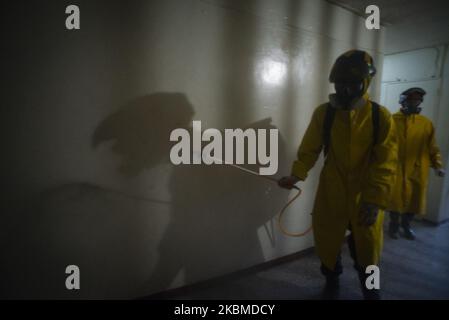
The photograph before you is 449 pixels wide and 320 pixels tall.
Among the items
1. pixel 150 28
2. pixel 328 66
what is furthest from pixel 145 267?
pixel 328 66

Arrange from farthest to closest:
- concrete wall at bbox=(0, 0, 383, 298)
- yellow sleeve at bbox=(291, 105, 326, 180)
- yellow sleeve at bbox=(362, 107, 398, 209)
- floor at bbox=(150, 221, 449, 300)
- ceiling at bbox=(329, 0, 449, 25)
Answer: ceiling at bbox=(329, 0, 449, 25), floor at bbox=(150, 221, 449, 300), yellow sleeve at bbox=(291, 105, 326, 180), yellow sleeve at bbox=(362, 107, 398, 209), concrete wall at bbox=(0, 0, 383, 298)

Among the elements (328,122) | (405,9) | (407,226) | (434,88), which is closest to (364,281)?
(328,122)

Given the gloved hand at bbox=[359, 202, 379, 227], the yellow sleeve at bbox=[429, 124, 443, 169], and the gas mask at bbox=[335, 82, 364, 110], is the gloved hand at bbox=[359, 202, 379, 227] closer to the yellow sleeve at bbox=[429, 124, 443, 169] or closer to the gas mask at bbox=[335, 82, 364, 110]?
the gas mask at bbox=[335, 82, 364, 110]

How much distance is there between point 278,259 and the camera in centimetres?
210

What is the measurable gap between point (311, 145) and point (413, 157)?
1.71m

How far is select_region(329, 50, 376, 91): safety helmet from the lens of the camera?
136 centimetres

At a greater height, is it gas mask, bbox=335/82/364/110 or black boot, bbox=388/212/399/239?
gas mask, bbox=335/82/364/110

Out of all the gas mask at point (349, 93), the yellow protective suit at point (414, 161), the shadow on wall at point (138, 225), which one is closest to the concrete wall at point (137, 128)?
the shadow on wall at point (138, 225)

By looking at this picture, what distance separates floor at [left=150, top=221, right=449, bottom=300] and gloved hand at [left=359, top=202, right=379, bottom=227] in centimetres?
68

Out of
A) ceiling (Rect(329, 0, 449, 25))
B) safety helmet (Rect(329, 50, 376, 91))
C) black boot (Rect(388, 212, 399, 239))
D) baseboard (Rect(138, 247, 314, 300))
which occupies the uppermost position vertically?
ceiling (Rect(329, 0, 449, 25))

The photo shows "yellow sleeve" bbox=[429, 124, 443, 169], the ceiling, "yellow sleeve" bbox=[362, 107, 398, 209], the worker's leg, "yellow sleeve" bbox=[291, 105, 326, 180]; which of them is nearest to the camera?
"yellow sleeve" bbox=[362, 107, 398, 209]

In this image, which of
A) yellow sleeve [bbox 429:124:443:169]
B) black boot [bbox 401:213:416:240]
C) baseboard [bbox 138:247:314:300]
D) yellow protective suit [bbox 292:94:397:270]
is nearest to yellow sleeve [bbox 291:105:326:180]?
yellow protective suit [bbox 292:94:397:270]

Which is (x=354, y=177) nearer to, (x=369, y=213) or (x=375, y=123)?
(x=369, y=213)

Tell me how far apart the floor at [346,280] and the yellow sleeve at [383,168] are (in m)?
0.83
